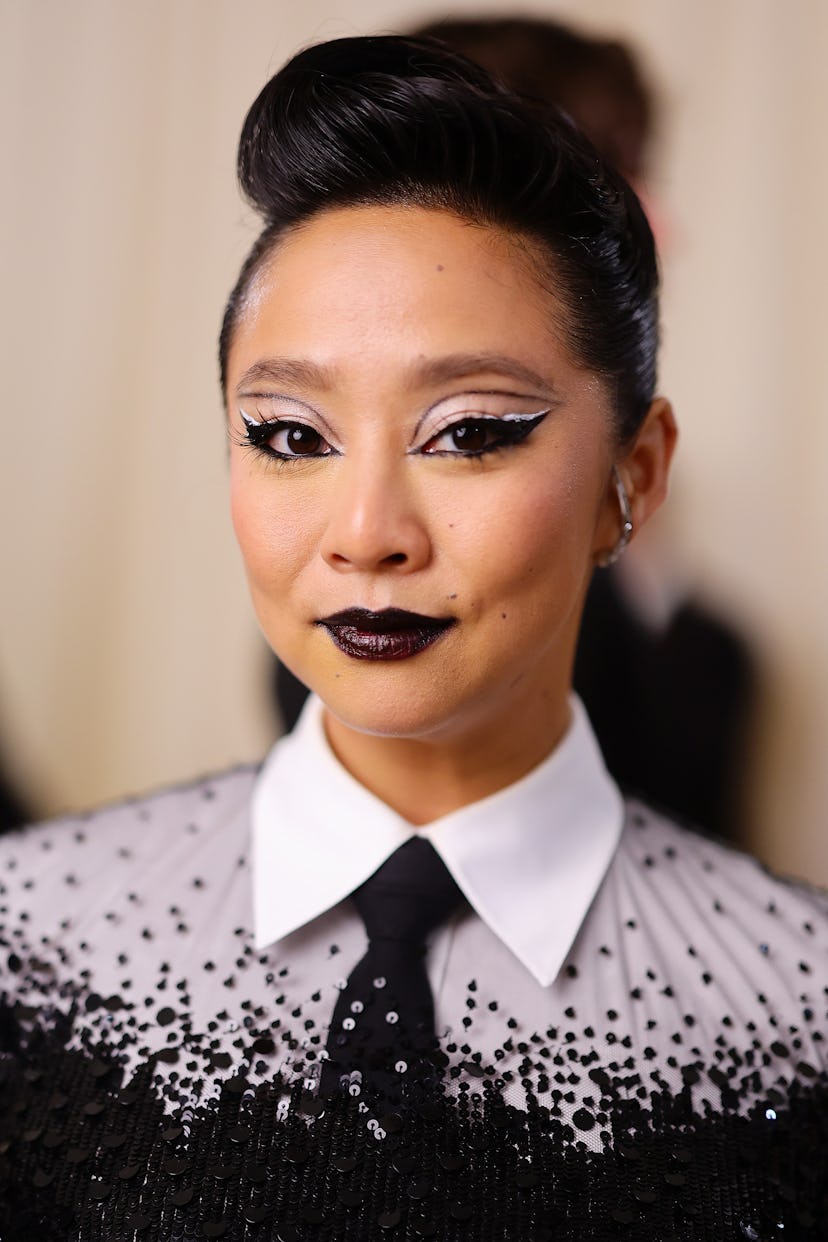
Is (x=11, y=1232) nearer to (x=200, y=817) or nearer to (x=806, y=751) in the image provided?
(x=200, y=817)

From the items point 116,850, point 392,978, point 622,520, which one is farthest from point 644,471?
point 116,850

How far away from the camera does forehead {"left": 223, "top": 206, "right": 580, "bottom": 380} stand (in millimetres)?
1166

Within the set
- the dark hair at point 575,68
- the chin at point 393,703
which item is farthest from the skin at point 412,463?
the dark hair at point 575,68

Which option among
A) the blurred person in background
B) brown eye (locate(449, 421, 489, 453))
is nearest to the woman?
brown eye (locate(449, 421, 489, 453))

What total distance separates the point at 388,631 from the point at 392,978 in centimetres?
35

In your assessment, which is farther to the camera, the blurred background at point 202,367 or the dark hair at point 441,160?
the blurred background at point 202,367

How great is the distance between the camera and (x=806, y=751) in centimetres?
278

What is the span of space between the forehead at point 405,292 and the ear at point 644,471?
0.62 feet

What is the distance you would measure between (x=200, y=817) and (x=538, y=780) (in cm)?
41

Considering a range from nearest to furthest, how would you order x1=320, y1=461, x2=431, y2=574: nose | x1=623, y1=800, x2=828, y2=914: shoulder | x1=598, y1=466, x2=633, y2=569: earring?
x1=320, y1=461, x2=431, y2=574: nose
x1=598, y1=466, x2=633, y2=569: earring
x1=623, y1=800, x2=828, y2=914: shoulder

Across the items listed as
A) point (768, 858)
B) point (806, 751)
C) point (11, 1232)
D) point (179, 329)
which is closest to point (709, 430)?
point (806, 751)

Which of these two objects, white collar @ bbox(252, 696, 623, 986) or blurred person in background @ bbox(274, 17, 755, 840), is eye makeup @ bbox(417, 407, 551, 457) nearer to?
white collar @ bbox(252, 696, 623, 986)

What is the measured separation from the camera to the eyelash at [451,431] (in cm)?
118

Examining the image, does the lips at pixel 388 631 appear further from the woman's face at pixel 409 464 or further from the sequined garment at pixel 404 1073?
the sequined garment at pixel 404 1073
